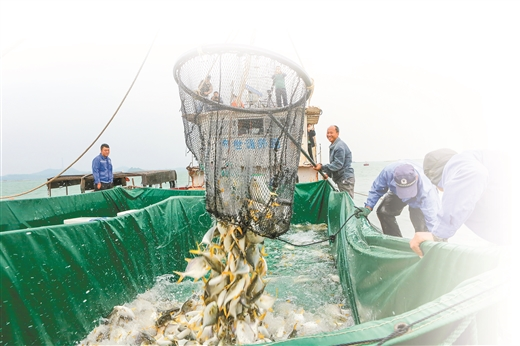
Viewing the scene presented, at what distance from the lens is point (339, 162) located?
5840mm

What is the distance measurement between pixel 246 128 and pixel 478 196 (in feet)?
5.61

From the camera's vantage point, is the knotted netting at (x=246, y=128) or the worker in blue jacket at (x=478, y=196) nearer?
the knotted netting at (x=246, y=128)

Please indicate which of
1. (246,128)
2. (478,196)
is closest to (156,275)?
(246,128)

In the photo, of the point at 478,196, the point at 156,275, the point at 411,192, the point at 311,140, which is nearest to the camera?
the point at 478,196

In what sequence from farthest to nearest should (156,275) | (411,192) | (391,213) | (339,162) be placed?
(339,162) → (391,213) → (411,192) → (156,275)

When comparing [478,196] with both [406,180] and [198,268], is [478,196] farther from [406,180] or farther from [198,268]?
[198,268]

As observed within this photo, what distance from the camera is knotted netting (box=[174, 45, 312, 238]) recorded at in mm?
1765

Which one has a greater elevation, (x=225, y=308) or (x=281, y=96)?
(x=281, y=96)

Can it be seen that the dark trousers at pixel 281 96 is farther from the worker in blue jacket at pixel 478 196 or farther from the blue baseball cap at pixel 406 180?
the blue baseball cap at pixel 406 180

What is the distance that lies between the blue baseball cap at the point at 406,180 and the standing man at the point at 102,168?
641cm

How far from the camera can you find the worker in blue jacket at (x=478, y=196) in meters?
2.00

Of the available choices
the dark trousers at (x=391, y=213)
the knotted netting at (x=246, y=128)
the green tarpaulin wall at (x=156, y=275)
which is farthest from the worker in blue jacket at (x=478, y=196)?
the dark trousers at (x=391, y=213)

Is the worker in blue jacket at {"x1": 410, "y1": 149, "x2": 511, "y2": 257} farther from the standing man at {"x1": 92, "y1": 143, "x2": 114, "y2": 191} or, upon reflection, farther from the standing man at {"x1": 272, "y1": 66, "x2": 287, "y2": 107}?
the standing man at {"x1": 92, "y1": 143, "x2": 114, "y2": 191}

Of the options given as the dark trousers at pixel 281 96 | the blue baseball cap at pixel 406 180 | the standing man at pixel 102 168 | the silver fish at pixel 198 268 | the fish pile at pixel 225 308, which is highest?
the dark trousers at pixel 281 96
